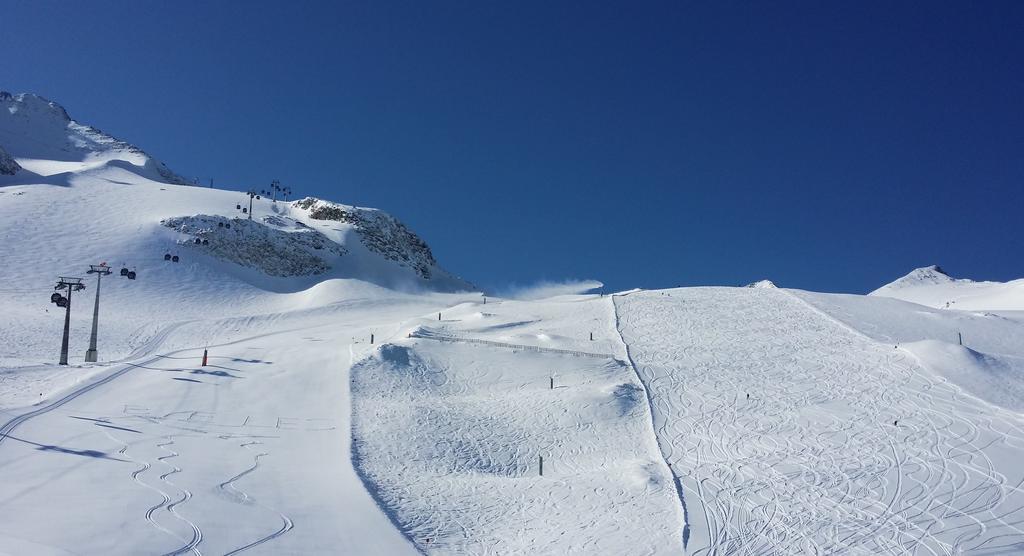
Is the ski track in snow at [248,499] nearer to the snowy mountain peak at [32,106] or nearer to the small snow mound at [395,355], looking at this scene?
the small snow mound at [395,355]

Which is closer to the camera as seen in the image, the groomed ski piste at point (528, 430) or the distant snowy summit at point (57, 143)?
the groomed ski piste at point (528, 430)

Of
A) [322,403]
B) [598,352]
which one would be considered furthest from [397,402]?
[598,352]

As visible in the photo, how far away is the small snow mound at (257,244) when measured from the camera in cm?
7281

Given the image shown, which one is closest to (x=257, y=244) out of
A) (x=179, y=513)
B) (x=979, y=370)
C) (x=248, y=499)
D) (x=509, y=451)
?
(x=509, y=451)

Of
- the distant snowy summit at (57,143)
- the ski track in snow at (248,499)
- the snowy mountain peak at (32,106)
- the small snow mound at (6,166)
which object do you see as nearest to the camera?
the ski track in snow at (248,499)

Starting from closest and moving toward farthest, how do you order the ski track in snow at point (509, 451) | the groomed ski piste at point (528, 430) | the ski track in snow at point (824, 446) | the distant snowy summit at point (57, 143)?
1. the groomed ski piste at point (528, 430)
2. the ski track in snow at point (824, 446)
3. the ski track in snow at point (509, 451)
4. the distant snowy summit at point (57, 143)

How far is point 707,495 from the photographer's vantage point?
18.4 m

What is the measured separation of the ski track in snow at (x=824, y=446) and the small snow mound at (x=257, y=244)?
1946 inches

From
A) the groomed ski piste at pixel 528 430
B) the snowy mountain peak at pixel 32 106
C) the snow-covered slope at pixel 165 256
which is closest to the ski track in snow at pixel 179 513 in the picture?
the groomed ski piste at pixel 528 430

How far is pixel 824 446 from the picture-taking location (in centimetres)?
2233

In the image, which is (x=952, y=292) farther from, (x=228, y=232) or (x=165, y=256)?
(x=165, y=256)

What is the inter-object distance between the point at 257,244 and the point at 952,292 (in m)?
110

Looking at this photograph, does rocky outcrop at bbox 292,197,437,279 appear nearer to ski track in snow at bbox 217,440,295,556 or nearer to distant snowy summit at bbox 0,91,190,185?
distant snowy summit at bbox 0,91,190,185

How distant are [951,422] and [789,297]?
25.2 m
